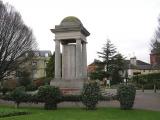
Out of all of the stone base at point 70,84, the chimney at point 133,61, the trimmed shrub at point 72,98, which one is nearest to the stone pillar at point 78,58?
the stone base at point 70,84

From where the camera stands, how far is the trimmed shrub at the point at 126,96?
23.6 m

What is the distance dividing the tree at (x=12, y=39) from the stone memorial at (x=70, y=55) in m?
7.46

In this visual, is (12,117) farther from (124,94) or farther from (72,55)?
(72,55)

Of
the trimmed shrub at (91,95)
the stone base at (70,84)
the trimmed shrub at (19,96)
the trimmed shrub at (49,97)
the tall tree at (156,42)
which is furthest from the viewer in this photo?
the tall tree at (156,42)

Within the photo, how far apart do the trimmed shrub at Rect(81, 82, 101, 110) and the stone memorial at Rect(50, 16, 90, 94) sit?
8071mm

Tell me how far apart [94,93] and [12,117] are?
22.7 ft

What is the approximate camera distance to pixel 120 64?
79.2m

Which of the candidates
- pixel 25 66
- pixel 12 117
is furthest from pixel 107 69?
pixel 12 117

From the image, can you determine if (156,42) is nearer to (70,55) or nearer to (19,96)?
(70,55)

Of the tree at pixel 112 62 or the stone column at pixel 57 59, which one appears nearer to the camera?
the stone column at pixel 57 59

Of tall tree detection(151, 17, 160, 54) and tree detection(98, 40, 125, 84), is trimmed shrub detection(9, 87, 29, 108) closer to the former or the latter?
tall tree detection(151, 17, 160, 54)

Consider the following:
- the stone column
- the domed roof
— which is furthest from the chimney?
the stone column

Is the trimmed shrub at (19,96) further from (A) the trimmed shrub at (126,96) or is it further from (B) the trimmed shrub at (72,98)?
(A) the trimmed shrub at (126,96)

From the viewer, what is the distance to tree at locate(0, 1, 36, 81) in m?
40.2
